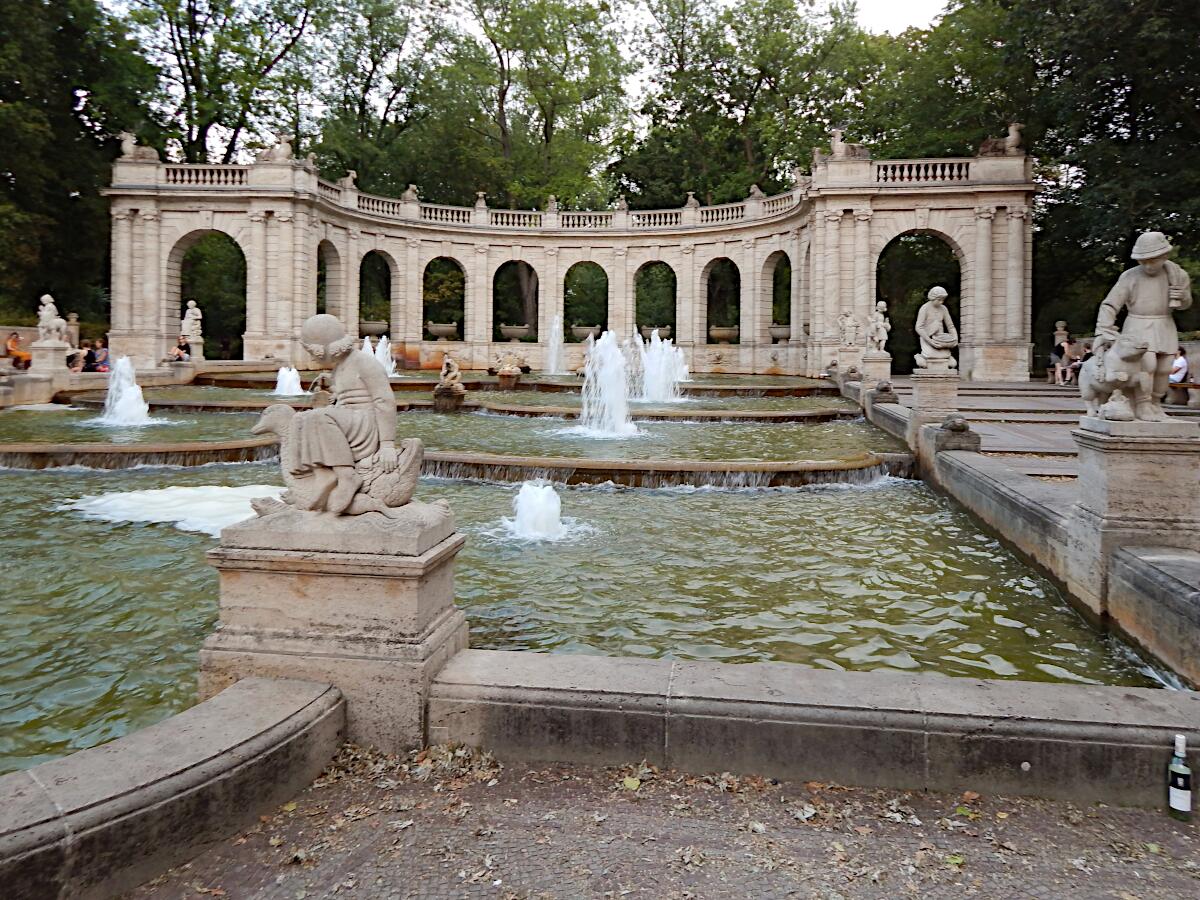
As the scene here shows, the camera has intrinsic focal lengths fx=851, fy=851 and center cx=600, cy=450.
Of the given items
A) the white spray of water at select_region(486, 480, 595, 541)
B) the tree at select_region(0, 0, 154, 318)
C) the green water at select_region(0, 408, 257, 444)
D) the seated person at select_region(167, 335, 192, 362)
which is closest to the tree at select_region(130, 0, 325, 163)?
the tree at select_region(0, 0, 154, 318)

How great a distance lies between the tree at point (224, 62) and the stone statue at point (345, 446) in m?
37.7

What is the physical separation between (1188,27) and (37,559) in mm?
26924

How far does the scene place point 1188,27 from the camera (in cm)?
2152

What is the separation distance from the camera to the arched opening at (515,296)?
1700 inches

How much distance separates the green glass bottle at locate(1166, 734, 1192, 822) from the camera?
10.3ft

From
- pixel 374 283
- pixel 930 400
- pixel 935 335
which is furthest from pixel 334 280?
pixel 930 400

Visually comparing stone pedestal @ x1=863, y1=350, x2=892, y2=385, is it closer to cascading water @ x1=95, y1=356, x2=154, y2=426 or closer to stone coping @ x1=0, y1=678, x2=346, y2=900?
cascading water @ x1=95, y1=356, x2=154, y2=426

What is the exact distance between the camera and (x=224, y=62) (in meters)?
36.4

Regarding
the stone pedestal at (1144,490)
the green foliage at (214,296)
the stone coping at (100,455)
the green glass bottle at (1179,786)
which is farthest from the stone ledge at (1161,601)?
the green foliage at (214,296)

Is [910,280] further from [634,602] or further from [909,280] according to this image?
[634,602]

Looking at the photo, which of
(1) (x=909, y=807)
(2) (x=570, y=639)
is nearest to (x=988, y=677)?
(1) (x=909, y=807)

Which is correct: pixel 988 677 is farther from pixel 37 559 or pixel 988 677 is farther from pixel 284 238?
pixel 284 238

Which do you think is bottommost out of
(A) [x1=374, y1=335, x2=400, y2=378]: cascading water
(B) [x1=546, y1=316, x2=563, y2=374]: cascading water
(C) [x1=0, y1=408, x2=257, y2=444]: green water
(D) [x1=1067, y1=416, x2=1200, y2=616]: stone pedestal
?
(D) [x1=1067, y1=416, x2=1200, y2=616]: stone pedestal

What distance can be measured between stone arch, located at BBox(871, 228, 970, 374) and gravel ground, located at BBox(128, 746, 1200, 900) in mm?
34775
